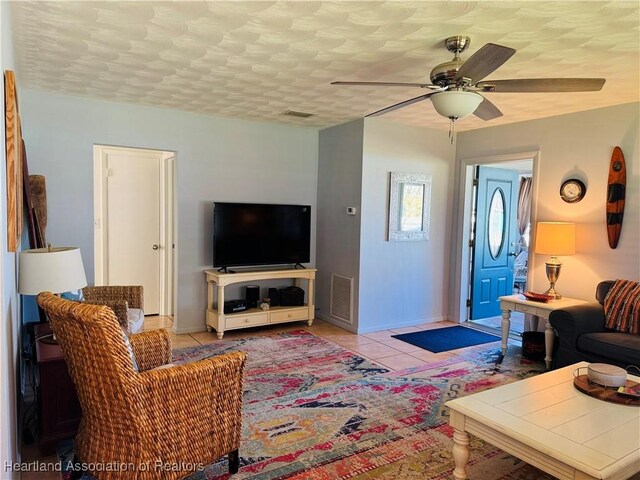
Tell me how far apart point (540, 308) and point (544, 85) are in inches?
88.8

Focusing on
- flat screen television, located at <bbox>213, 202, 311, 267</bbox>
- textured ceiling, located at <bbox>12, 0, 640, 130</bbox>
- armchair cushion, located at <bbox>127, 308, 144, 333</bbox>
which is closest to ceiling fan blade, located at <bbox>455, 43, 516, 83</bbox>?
textured ceiling, located at <bbox>12, 0, 640, 130</bbox>

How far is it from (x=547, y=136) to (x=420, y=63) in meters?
2.26

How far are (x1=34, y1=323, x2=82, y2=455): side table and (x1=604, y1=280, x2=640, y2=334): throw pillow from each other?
390 cm

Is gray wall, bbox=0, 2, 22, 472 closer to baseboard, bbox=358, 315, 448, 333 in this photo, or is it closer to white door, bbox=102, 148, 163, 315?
white door, bbox=102, 148, 163, 315

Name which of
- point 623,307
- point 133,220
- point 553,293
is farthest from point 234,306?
point 623,307

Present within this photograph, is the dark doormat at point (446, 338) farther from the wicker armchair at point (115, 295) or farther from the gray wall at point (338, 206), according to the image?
the wicker armchair at point (115, 295)

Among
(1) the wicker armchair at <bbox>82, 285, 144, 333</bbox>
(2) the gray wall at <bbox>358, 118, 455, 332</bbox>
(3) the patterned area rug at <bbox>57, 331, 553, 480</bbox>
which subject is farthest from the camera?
(2) the gray wall at <bbox>358, 118, 455, 332</bbox>

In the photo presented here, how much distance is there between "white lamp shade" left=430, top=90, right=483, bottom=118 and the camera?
2461mm

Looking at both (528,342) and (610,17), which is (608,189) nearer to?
(528,342)

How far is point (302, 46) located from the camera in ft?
9.18

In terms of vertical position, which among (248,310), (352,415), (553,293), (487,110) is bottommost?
(352,415)

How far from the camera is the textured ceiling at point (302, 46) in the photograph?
7.54 feet

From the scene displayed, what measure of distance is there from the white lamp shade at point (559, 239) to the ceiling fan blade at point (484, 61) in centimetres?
229

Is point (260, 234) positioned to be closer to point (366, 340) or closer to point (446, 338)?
point (366, 340)
